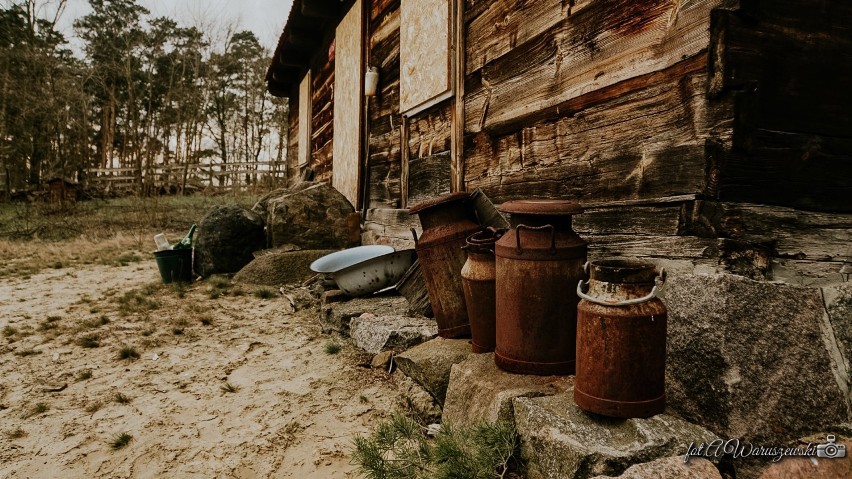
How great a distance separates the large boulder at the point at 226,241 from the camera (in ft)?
22.1

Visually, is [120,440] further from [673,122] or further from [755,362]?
[673,122]

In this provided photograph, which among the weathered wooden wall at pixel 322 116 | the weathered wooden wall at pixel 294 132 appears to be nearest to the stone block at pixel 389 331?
the weathered wooden wall at pixel 322 116

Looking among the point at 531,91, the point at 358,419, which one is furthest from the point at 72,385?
the point at 531,91

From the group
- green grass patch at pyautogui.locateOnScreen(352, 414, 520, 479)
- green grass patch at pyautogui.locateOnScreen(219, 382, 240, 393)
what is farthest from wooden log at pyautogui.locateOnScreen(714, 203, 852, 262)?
green grass patch at pyautogui.locateOnScreen(219, 382, 240, 393)

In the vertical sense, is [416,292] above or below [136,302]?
above

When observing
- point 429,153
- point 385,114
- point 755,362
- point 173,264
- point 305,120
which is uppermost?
point 305,120

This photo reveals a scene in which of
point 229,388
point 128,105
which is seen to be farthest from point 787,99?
point 128,105

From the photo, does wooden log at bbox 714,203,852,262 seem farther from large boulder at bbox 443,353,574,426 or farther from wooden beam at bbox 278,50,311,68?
wooden beam at bbox 278,50,311,68

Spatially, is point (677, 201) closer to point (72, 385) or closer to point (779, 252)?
point (779, 252)

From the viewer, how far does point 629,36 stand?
2391 mm

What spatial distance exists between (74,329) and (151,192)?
15555 millimetres

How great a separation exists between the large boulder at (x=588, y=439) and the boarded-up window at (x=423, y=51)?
120 inches

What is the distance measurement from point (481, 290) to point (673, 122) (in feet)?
3.97

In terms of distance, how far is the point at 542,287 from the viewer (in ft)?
6.82
